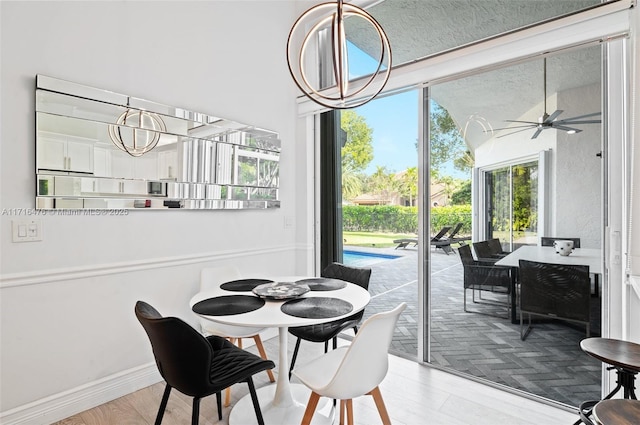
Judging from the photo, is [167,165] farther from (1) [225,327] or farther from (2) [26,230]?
(1) [225,327]

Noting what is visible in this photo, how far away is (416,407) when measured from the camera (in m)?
2.14

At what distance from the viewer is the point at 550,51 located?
6.94 feet

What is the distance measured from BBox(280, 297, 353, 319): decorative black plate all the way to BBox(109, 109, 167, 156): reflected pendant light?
1.46 metres

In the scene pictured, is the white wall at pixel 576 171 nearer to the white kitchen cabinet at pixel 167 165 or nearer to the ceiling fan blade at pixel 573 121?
the ceiling fan blade at pixel 573 121

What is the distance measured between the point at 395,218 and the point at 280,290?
4.46ft

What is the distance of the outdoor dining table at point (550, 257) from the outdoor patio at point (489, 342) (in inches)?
7.3

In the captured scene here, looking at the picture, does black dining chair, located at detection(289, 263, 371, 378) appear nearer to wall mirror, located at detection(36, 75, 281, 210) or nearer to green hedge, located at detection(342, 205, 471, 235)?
green hedge, located at detection(342, 205, 471, 235)

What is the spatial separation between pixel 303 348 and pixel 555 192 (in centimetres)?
227

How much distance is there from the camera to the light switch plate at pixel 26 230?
6.05ft

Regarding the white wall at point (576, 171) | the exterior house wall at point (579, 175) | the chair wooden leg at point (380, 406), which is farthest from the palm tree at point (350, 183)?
the chair wooden leg at point (380, 406)

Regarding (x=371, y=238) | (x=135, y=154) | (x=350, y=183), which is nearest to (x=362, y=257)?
(x=371, y=238)

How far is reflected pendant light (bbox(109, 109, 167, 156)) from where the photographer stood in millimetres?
2221

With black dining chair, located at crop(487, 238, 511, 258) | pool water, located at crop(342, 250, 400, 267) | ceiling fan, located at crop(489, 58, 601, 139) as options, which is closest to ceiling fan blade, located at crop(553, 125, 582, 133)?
ceiling fan, located at crop(489, 58, 601, 139)

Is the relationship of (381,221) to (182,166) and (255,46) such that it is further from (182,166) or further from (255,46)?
(255,46)
